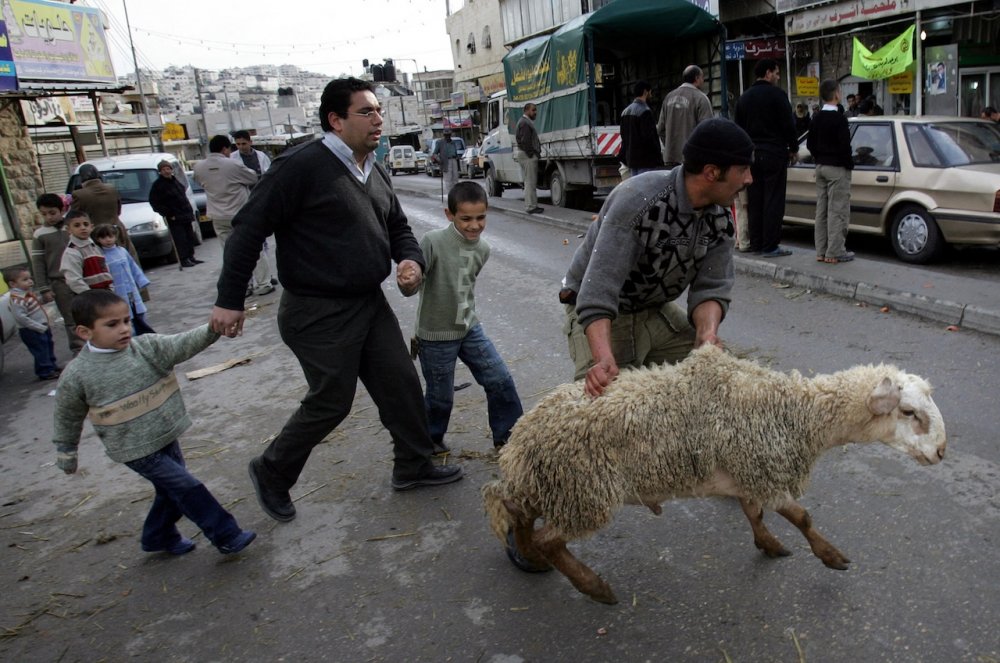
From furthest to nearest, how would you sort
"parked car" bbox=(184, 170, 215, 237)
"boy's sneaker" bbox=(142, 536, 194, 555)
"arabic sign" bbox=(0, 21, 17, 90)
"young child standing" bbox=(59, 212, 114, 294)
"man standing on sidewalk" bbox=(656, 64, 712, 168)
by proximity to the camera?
"parked car" bbox=(184, 170, 215, 237) < "arabic sign" bbox=(0, 21, 17, 90) < "man standing on sidewalk" bbox=(656, 64, 712, 168) < "young child standing" bbox=(59, 212, 114, 294) < "boy's sneaker" bbox=(142, 536, 194, 555)

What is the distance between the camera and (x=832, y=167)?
757 cm

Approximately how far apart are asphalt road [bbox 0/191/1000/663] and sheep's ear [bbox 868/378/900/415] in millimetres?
772

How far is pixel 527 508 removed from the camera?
275cm

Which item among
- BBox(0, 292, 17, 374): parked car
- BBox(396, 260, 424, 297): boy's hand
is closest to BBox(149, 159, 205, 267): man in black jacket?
BBox(0, 292, 17, 374): parked car

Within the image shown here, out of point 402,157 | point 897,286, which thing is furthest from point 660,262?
point 402,157

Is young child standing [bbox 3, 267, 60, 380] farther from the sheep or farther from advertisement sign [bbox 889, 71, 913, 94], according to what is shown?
advertisement sign [bbox 889, 71, 913, 94]

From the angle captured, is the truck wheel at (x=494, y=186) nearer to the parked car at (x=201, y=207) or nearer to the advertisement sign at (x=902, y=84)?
the parked car at (x=201, y=207)

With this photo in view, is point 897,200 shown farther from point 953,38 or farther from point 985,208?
point 953,38

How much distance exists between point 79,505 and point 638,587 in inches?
132

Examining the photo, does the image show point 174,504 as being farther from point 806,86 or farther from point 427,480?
point 806,86

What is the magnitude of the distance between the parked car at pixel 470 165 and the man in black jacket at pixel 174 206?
16.5m

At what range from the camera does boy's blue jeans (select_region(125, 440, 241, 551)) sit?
3264mm

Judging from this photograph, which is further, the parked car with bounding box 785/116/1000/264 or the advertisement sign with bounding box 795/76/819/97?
the advertisement sign with bounding box 795/76/819/97

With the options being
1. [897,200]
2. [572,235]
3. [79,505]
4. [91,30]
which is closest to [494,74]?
[91,30]
